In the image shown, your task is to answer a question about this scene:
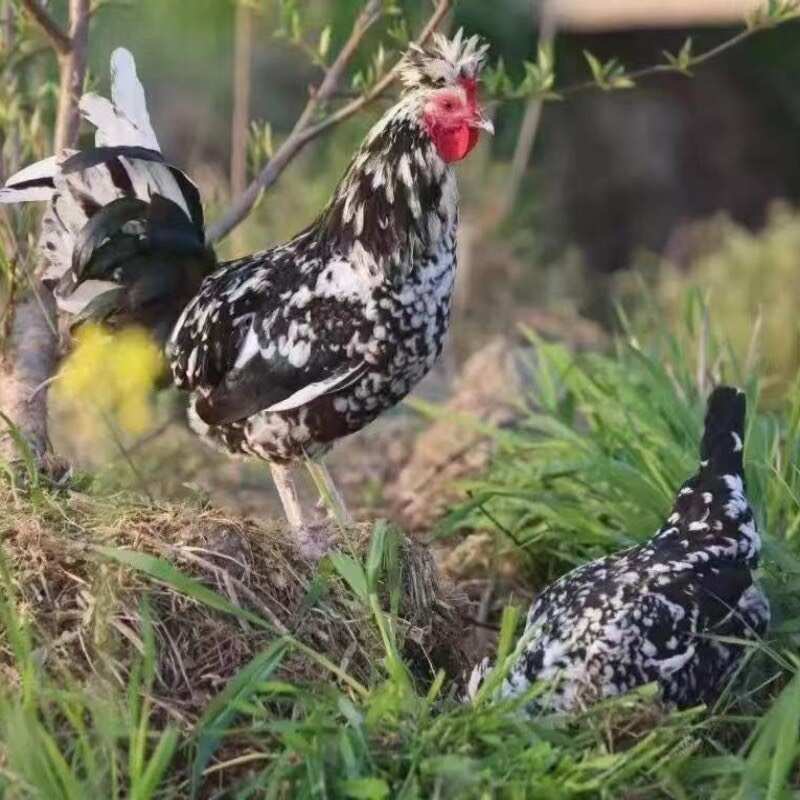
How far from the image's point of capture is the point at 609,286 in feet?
34.1

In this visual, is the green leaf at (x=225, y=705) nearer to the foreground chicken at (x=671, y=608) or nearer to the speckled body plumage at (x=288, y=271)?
the foreground chicken at (x=671, y=608)

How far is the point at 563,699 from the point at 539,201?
23.8 feet

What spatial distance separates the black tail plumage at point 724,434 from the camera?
4.36 meters

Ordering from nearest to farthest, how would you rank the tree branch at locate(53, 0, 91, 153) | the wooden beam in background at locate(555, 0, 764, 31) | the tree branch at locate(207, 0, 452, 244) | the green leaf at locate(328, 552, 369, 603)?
the green leaf at locate(328, 552, 369, 603) < the tree branch at locate(53, 0, 91, 153) < the tree branch at locate(207, 0, 452, 244) < the wooden beam in background at locate(555, 0, 764, 31)

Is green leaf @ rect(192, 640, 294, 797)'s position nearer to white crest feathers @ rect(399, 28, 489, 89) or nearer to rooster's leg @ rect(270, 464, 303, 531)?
rooster's leg @ rect(270, 464, 303, 531)

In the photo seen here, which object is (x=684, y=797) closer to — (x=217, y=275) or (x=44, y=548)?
(x=44, y=548)

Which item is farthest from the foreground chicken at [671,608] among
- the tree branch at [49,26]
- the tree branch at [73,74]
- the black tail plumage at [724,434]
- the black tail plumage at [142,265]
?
the tree branch at [49,26]

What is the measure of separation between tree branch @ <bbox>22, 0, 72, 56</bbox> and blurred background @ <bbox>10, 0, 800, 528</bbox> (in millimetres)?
1452

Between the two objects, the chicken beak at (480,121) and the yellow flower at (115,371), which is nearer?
the chicken beak at (480,121)

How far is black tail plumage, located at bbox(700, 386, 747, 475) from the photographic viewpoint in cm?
436

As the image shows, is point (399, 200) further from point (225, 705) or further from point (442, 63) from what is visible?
point (225, 705)

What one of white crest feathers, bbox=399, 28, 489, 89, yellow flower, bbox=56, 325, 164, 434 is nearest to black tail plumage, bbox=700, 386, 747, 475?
white crest feathers, bbox=399, 28, 489, 89

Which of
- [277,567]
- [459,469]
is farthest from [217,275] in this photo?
[459,469]

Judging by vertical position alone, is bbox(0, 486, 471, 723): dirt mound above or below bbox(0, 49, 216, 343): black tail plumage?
below
